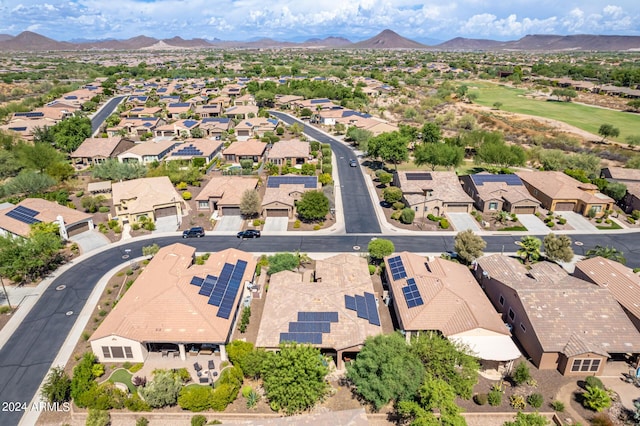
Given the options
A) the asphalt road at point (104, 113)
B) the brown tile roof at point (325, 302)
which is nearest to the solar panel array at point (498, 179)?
the brown tile roof at point (325, 302)

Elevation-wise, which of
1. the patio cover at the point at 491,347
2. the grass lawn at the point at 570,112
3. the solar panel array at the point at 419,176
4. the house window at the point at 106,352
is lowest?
the house window at the point at 106,352

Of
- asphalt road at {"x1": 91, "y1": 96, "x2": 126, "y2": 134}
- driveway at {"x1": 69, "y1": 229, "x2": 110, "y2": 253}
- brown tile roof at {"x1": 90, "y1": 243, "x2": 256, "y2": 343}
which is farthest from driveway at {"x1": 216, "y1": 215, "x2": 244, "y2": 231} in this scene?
asphalt road at {"x1": 91, "y1": 96, "x2": 126, "y2": 134}

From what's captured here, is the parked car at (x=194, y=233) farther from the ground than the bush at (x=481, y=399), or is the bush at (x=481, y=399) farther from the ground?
the parked car at (x=194, y=233)

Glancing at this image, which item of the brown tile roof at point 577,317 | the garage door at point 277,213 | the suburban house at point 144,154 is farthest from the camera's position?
the suburban house at point 144,154

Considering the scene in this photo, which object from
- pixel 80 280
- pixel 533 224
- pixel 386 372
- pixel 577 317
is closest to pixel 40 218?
pixel 80 280

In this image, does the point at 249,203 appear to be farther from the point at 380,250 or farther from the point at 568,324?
the point at 568,324

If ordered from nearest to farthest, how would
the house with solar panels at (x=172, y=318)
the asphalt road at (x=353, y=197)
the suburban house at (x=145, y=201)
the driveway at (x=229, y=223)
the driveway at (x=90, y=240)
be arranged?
the house with solar panels at (x=172, y=318)
the driveway at (x=90, y=240)
the driveway at (x=229, y=223)
the asphalt road at (x=353, y=197)
the suburban house at (x=145, y=201)

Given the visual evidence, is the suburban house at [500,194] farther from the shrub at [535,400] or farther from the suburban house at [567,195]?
the shrub at [535,400]
